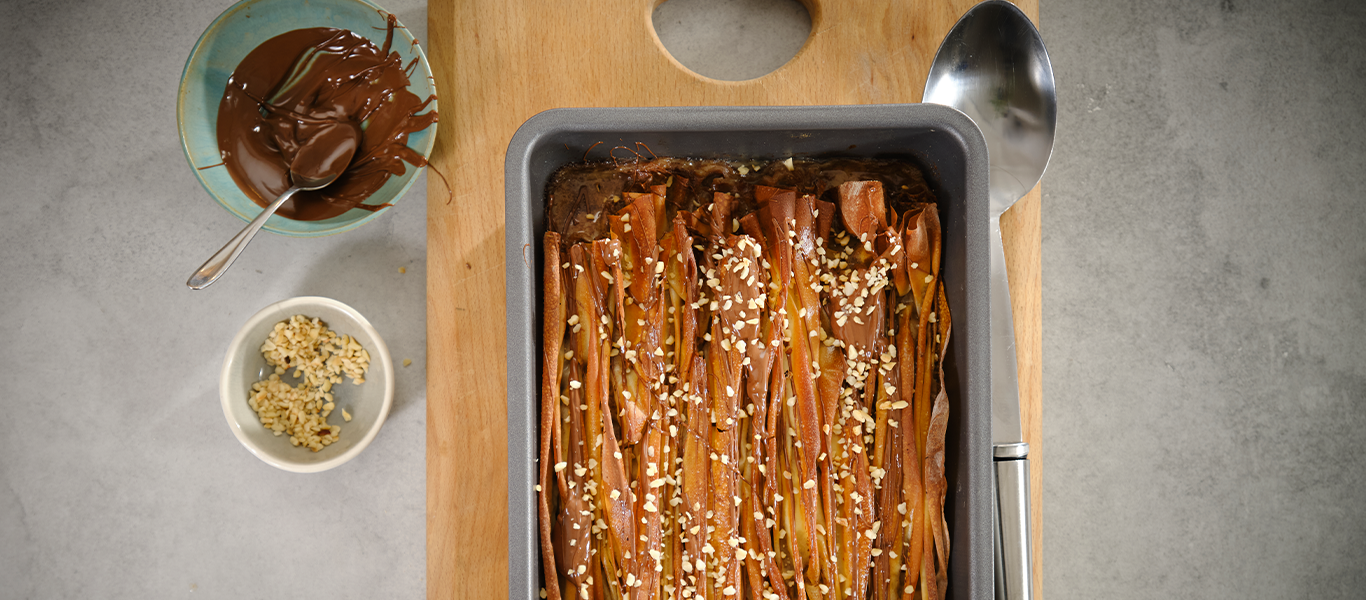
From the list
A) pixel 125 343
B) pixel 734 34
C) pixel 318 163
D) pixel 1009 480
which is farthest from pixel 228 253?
pixel 1009 480

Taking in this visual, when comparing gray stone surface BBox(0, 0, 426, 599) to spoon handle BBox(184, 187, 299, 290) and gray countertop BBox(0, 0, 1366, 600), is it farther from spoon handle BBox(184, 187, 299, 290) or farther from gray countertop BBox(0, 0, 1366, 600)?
spoon handle BBox(184, 187, 299, 290)

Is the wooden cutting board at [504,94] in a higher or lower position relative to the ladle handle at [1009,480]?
higher

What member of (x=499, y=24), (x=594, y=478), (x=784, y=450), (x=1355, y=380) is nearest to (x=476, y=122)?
(x=499, y=24)

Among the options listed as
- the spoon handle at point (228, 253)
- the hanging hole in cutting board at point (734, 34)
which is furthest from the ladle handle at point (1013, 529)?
the spoon handle at point (228, 253)

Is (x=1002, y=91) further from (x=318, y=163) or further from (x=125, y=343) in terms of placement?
(x=125, y=343)

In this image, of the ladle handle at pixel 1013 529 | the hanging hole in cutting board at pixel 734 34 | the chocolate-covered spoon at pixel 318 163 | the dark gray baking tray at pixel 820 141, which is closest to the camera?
the dark gray baking tray at pixel 820 141

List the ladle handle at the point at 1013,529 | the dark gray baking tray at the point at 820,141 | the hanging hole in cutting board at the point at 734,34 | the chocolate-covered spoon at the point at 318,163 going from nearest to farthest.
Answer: the dark gray baking tray at the point at 820,141 < the ladle handle at the point at 1013,529 < the chocolate-covered spoon at the point at 318,163 < the hanging hole in cutting board at the point at 734,34

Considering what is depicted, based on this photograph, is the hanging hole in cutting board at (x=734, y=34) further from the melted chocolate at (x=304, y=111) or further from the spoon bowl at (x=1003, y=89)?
the melted chocolate at (x=304, y=111)
